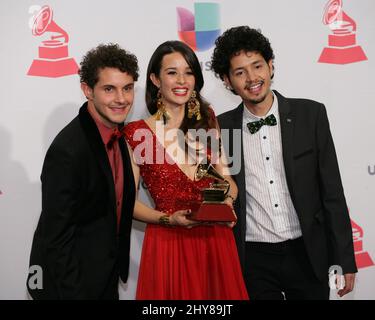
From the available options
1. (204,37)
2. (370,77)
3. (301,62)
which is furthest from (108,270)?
(370,77)

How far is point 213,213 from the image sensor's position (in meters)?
2.33

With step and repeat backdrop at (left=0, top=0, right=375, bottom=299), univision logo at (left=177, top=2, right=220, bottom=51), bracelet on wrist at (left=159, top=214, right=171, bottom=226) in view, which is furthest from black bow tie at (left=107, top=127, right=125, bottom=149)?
univision logo at (left=177, top=2, right=220, bottom=51)

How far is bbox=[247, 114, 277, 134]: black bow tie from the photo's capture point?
2584 millimetres

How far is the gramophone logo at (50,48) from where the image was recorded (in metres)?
3.15

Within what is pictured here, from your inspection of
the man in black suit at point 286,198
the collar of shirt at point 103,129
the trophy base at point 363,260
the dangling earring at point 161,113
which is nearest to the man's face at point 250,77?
the man in black suit at point 286,198

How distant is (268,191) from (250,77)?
0.59 metres

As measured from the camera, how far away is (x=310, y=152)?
2.52 metres

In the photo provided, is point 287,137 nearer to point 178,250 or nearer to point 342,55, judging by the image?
point 178,250

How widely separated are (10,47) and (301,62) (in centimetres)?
185

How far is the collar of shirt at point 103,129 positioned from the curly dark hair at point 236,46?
733mm

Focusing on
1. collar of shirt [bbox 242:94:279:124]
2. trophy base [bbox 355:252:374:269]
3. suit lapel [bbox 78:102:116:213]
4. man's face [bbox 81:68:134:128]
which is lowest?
trophy base [bbox 355:252:374:269]

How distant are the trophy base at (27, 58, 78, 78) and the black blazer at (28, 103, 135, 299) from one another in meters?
0.87

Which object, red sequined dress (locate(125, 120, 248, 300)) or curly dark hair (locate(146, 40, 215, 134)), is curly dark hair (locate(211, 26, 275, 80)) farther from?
red sequined dress (locate(125, 120, 248, 300))
